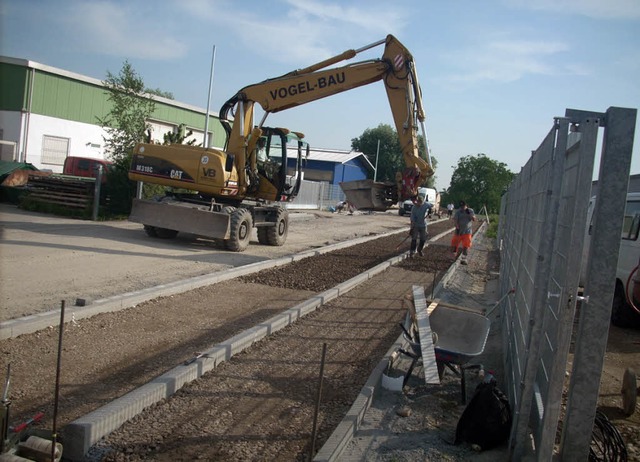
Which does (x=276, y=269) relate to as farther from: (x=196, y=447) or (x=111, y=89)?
(x=111, y=89)

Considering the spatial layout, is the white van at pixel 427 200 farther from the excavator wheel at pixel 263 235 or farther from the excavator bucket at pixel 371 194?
the excavator bucket at pixel 371 194

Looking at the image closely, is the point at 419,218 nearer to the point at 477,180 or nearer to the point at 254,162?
the point at 254,162

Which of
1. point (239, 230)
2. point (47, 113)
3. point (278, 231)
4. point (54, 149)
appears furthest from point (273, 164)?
point (54, 149)

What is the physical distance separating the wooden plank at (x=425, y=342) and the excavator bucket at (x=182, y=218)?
8032 mm

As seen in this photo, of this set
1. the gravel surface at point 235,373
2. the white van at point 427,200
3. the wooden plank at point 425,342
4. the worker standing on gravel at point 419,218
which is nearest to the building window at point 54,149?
the gravel surface at point 235,373

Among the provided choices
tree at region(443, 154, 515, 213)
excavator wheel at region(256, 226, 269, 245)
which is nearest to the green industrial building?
excavator wheel at region(256, 226, 269, 245)

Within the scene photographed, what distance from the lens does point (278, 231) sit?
15.9 m

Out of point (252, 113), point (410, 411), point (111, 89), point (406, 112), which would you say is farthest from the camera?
point (111, 89)

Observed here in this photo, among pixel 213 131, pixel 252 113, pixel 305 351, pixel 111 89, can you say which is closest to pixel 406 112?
pixel 252 113

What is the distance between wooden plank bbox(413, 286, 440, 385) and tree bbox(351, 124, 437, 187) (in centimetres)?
6125

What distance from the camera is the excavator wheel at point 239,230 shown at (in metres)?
13.5

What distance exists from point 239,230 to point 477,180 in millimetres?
52570

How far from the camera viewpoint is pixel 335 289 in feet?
32.3

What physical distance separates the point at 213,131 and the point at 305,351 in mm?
33288
